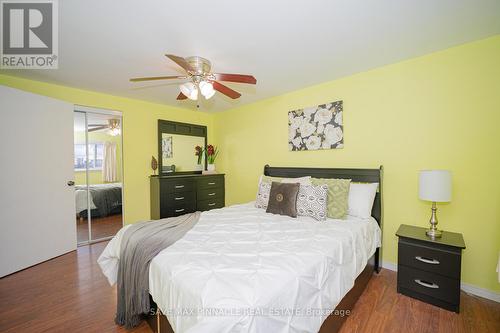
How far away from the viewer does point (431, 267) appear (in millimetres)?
1903

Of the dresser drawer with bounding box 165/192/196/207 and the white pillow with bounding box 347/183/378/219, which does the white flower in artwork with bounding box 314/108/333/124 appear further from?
the dresser drawer with bounding box 165/192/196/207

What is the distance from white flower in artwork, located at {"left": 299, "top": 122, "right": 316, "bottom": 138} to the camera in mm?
3111

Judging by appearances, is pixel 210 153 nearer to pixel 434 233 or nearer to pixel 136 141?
pixel 136 141

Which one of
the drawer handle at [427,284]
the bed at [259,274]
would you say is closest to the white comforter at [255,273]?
the bed at [259,274]

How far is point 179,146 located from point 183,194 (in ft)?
3.38

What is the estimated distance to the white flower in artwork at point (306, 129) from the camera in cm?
311

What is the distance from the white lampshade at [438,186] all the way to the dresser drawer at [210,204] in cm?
340

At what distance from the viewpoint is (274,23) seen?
171 cm

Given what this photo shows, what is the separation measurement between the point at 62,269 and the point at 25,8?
2.71 meters

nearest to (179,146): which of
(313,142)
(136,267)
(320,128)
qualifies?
(313,142)

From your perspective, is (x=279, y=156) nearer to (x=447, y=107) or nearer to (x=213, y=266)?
(x=447, y=107)

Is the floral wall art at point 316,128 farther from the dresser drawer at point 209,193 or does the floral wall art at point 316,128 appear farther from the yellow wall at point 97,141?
the yellow wall at point 97,141

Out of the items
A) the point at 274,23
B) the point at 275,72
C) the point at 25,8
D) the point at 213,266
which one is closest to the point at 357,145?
the point at 275,72

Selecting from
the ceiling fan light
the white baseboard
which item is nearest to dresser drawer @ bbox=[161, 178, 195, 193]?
the ceiling fan light
